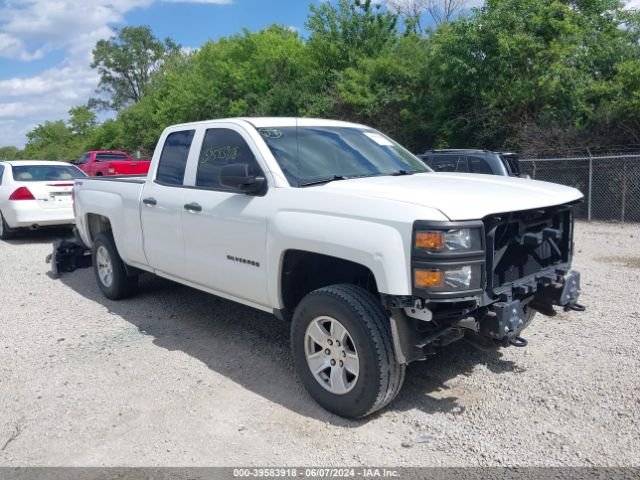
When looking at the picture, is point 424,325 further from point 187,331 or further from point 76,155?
point 76,155

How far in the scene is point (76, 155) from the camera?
5797 cm

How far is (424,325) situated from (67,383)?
2878 mm

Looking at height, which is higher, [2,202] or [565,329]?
[2,202]

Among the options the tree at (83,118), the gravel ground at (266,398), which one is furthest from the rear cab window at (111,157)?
the tree at (83,118)

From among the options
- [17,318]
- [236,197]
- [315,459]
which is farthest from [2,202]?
[315,459]

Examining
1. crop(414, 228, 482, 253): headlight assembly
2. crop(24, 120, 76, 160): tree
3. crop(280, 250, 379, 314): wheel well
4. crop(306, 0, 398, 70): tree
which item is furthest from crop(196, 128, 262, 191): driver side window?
crop(24, 120, 76, 160): tree

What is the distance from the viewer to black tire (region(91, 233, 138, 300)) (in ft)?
21.5

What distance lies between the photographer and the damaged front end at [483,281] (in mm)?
3271

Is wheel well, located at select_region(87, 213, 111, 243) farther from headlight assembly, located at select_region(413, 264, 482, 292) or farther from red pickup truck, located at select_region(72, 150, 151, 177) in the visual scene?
red pickup truck, located at select_region(72, 150, 151, 177)

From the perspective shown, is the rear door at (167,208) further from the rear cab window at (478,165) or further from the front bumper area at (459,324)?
the rear cab window at (478,165)

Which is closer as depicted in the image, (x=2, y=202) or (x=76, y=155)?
(x=2, y=202)

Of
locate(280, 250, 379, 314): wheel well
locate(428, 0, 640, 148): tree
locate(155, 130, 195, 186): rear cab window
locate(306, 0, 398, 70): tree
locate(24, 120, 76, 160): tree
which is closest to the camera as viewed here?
locate(280, 250, 379, 314): wheel well

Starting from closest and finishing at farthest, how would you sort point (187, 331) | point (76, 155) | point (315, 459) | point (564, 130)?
point (315, 459) < point (187, 331) < point (564, 130) < point (76, 155)

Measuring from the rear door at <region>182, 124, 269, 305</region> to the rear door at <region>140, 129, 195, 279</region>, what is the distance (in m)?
0.16
